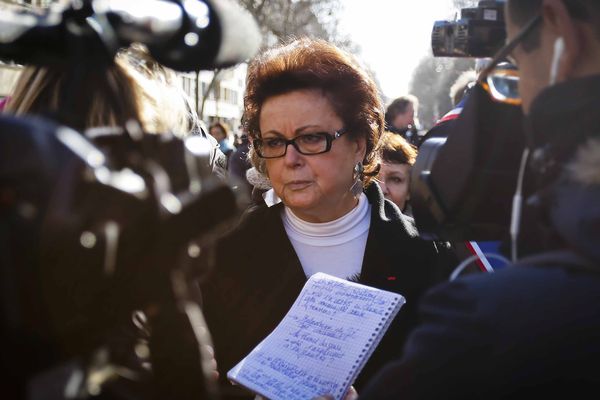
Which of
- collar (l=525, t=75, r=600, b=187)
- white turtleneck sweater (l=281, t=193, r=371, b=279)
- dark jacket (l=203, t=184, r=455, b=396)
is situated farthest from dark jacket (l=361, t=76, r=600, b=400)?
white turtleneck sweater (l=281, t=193, r=371, b=279)

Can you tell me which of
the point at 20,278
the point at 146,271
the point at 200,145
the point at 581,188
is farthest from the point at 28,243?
the point at 581,188

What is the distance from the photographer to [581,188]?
2.74 ft

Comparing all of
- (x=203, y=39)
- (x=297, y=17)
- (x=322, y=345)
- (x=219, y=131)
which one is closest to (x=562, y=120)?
(x=203, y=39)

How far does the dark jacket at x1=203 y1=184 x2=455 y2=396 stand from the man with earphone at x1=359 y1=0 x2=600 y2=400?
1028mm

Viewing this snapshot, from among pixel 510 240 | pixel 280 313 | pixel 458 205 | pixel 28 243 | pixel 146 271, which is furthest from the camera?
pixel 280 313

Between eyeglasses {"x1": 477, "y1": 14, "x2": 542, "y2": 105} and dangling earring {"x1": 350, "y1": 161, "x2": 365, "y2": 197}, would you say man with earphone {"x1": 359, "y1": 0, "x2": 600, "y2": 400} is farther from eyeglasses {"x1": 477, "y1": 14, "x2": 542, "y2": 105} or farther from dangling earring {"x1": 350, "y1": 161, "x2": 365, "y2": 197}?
dangling earring {"x1": 350, "y1": 161, "x2": 365, "y2": 197}

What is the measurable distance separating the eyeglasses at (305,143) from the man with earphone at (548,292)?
1.29m

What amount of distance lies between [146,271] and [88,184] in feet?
0.44

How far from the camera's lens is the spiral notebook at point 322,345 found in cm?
152

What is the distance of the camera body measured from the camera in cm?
115

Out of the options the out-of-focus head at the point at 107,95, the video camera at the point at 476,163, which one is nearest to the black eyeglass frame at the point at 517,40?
the video camera at the point at 476,163

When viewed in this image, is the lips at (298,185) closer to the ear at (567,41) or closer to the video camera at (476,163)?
the video camera at (476,163)

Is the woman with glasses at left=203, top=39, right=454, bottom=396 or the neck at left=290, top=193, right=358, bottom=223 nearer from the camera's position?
the woman with glasses at left=203, top=39, right=454, bottom=396

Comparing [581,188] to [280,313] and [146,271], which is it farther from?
[280,313]
